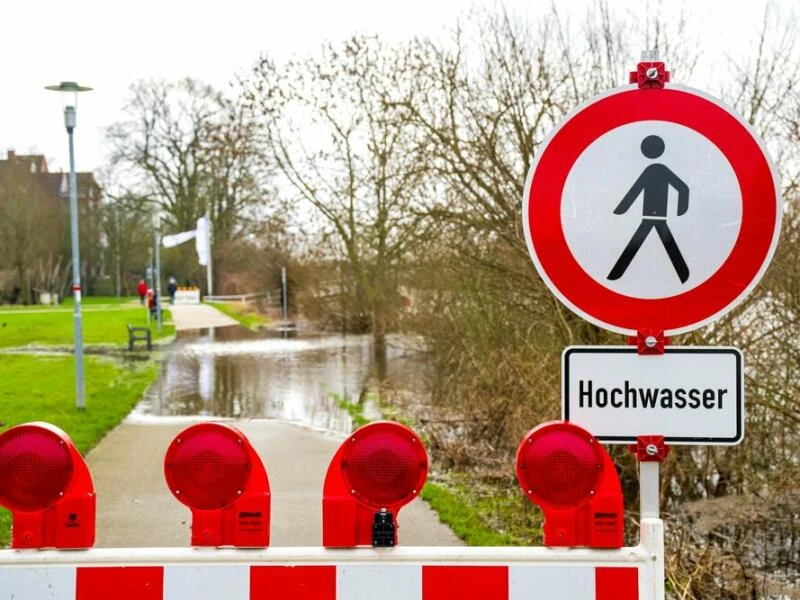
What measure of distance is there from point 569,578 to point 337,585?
0.53m

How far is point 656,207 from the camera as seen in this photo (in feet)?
8.52

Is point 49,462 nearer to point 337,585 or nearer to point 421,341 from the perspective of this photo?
point 337,585

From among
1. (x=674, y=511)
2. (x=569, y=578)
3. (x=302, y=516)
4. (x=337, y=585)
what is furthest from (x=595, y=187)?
(x=674, y=511)

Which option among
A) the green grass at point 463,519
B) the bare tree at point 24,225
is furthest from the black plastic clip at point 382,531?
the bare tree at point 24,225

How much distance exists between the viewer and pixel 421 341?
19016mm

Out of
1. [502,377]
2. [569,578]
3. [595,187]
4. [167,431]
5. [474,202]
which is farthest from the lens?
[167,431]

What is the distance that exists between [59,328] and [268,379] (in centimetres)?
1652

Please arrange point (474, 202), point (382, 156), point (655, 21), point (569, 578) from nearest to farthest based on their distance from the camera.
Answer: point (569, 578) → point (655, 21) → point (474, 202) → point (382, 156)

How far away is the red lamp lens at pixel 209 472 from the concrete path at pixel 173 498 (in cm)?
433

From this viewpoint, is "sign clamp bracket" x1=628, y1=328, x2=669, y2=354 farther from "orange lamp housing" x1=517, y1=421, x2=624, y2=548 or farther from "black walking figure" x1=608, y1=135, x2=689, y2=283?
"orange lamp housing" x1=517, y1=421, x2=624, y2=548

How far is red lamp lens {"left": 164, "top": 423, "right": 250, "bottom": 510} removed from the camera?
2.50 metres

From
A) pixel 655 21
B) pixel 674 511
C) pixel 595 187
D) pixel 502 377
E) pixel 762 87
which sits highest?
pixel 655 21

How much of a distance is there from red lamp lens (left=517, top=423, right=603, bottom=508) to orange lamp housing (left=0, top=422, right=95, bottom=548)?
3.51ft

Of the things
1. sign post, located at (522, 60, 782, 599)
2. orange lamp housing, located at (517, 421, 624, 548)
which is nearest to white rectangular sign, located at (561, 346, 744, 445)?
sign post, located at (522, 60, 782, 599)
